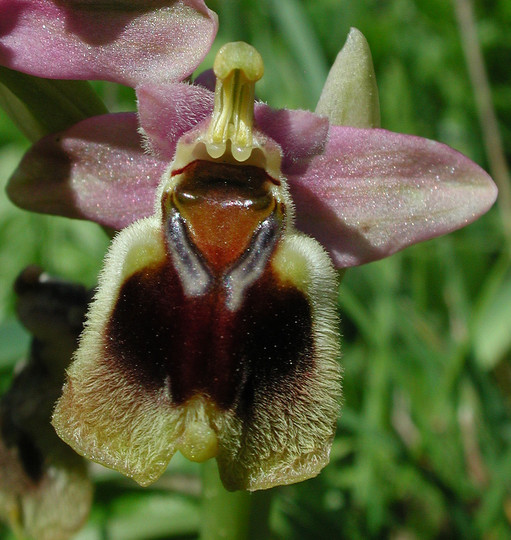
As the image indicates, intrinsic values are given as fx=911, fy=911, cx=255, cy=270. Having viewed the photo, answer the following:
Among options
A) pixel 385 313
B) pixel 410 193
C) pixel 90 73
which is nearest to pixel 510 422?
pixel 385 313

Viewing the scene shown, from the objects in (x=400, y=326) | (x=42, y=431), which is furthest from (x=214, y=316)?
(x=400, y=326)

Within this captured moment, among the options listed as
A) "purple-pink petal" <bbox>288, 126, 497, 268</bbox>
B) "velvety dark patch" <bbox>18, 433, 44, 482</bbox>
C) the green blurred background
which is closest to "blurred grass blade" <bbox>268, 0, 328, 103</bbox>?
the green blurred background

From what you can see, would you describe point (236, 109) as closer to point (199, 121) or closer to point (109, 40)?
point (199, 121)

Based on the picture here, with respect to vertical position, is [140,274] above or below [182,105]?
→ below

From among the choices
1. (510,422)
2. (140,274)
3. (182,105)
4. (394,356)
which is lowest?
(394,356)

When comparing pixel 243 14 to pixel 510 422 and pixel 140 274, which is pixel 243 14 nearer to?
pixel 510 422

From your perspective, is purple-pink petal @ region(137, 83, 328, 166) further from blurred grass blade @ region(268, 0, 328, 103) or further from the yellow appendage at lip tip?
blurred grass blade @ region(268, 0, 328, 103)
